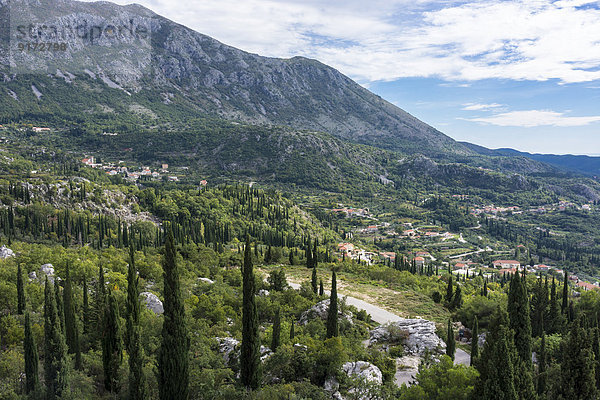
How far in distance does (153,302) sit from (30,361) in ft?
40.8

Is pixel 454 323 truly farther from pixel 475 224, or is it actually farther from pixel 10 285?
pixel 475 224

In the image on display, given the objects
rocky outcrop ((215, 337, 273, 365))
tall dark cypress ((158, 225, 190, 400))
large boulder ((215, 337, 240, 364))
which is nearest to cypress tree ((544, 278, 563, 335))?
rocky outcrop ((215, 337, 273, 365))

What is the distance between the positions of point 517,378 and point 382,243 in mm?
117150

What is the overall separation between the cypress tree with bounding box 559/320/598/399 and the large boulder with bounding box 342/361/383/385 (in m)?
11.1

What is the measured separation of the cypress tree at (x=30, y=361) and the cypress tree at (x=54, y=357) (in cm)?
58

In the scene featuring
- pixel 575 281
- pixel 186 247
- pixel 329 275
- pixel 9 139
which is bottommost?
pixel 575 281

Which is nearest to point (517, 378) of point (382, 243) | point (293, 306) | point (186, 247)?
point (293, 306)

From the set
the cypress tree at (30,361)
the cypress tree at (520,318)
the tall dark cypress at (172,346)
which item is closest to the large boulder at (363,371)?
the cypress tree at (520,318)

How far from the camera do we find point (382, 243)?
13612cm

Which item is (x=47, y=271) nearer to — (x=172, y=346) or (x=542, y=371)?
(x=172, y=346)

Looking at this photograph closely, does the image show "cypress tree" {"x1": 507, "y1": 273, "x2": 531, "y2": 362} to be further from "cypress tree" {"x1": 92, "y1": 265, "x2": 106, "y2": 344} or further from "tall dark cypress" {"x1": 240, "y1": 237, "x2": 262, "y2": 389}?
"cypress tree" {"x1": 92, "y1": 265, "x2": 106, "y2": 344}

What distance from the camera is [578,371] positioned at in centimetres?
2275

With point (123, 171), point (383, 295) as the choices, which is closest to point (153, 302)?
point (383, 295)

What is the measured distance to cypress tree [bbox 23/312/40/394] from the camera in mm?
23359
